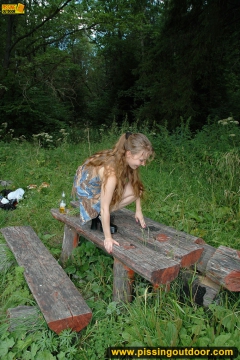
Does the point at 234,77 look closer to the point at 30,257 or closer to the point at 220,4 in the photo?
the point at 220,4

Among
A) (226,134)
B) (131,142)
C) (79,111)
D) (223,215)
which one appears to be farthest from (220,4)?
(79,111)

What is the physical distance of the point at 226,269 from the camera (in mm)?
2064

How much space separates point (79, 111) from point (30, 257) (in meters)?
16.4

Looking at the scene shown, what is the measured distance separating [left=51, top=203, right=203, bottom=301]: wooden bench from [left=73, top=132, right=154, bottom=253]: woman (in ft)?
0.33

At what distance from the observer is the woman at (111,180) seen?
248 centimetres

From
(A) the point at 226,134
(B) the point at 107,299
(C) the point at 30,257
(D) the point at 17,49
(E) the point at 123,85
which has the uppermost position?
(D) the point at 17,49

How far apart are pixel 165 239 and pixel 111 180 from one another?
0.67m

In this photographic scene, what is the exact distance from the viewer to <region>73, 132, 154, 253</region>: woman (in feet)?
8.13

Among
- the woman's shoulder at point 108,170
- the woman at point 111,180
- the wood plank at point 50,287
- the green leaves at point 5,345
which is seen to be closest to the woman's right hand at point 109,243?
the woman at point 111,180

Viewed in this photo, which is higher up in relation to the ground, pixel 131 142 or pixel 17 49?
pixel 17 49

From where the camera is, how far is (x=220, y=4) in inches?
264

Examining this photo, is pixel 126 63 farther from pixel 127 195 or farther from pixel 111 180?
pixel 111 180

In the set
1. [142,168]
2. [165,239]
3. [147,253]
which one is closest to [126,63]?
[142,168]

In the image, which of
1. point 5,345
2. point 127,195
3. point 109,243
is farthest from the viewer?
point 127,195
